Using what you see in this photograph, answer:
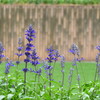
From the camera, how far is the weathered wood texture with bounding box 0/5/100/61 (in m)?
14.2

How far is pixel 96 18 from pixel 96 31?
0.40 meters

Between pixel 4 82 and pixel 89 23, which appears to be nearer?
pixel 4 82

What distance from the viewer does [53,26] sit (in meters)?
14.2

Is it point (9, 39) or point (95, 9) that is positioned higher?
point (95, 9)

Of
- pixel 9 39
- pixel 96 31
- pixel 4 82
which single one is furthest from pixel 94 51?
pixel 4 82

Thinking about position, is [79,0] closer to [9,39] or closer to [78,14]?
[78,14]

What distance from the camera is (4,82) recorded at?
4672 millimetres

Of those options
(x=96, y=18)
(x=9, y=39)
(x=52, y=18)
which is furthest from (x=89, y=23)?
(x=9, y=39)

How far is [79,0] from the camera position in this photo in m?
14.9

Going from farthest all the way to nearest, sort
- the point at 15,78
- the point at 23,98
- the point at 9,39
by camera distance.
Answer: the point at 9,39 < the point at 15,78 < the point at 23,98

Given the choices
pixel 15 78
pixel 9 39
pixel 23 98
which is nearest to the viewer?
pixel 23 98

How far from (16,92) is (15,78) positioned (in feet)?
0.92

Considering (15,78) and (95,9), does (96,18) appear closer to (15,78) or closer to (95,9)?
(95,9)

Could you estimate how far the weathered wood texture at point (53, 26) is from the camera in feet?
46.5
